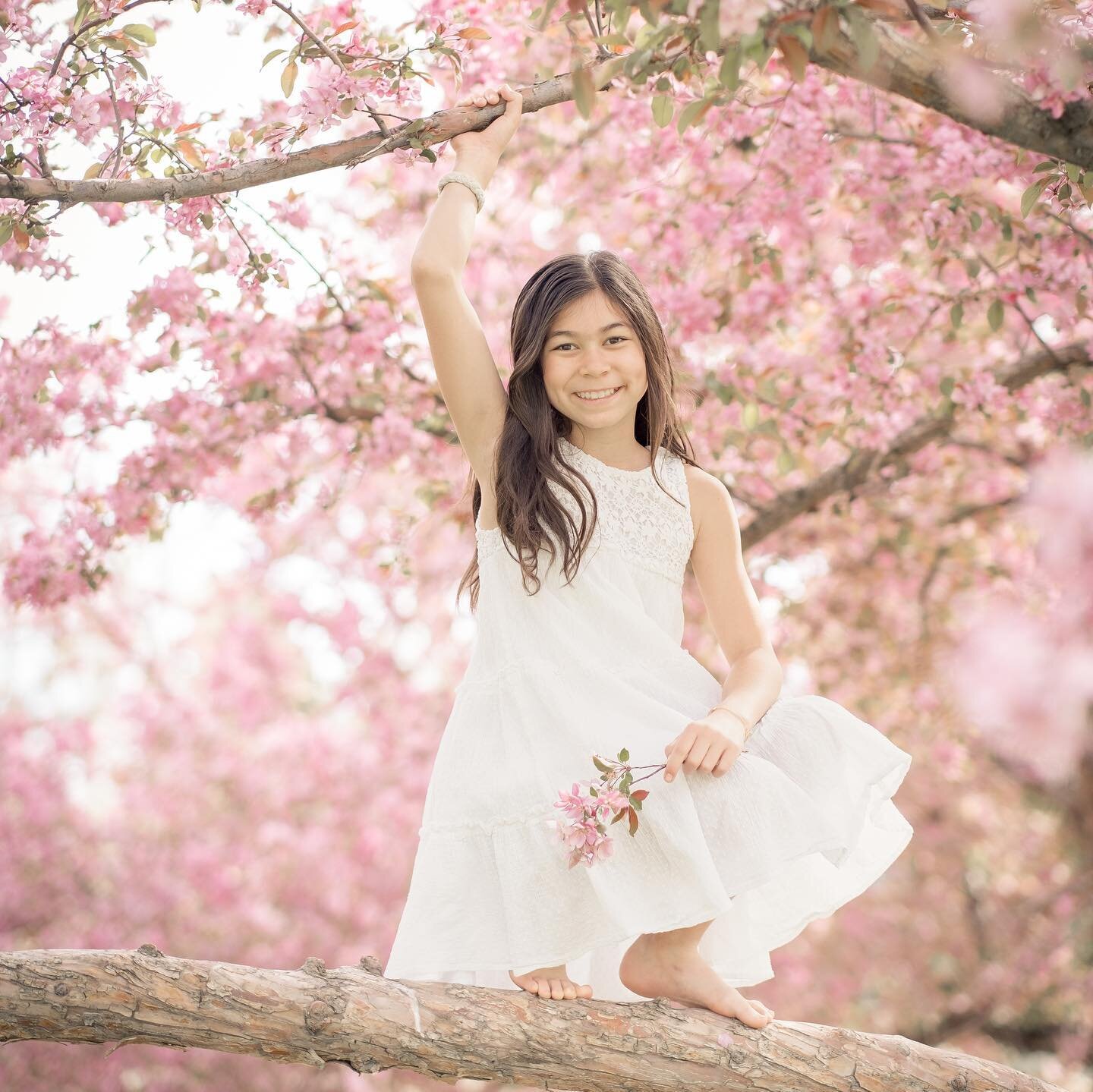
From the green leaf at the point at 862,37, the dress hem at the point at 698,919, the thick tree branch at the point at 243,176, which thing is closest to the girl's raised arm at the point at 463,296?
the thick tree branch at the point at 243,176

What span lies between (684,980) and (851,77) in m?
1.44

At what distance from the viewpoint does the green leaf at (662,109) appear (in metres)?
1.95

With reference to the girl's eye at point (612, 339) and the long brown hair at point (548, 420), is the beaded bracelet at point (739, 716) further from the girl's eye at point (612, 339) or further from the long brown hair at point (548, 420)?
the girl's eye at point (612, 339)

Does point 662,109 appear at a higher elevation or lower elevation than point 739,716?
higher

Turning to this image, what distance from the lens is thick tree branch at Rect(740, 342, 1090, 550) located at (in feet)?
11.2

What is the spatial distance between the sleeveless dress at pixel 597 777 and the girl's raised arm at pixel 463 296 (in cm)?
18

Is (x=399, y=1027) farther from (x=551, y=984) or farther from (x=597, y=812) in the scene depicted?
(x=597, y=812)

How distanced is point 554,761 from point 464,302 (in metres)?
0.78

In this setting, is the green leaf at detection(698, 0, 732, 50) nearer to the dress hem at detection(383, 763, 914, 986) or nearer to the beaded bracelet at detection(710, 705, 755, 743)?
the beaded bracelet at detection(710, 705, 755, 743)

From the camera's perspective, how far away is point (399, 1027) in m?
1.86

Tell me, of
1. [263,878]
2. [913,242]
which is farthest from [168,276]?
[263,878]

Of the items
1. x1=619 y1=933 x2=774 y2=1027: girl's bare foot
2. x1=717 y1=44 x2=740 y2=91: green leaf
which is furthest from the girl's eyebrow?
x1=619 y1=933 x2=774 y2=1027: girl's bare foot

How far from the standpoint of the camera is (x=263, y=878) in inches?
286

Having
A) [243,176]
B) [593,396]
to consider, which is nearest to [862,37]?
[593,396]
